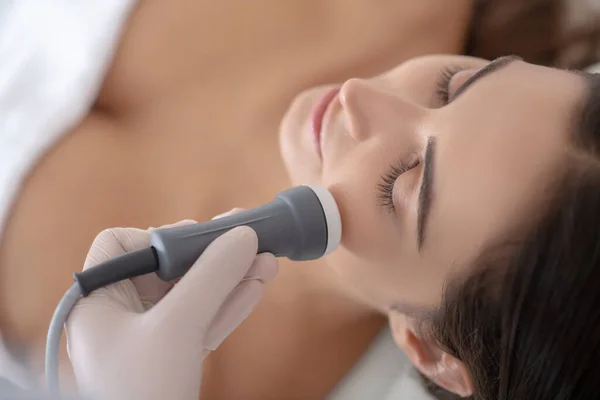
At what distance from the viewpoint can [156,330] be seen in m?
0.59

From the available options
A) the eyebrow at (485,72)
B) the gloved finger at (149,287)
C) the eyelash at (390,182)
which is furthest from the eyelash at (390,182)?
the gloved finger at (149,287)

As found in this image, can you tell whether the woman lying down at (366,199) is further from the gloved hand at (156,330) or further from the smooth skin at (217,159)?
the gloved hand at (156,330)

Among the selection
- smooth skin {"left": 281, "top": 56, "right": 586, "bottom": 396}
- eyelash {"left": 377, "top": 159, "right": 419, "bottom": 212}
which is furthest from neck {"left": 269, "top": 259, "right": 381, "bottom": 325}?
eyelash {"left": 377, "top": 159, "right": 419, "bottom": 212}

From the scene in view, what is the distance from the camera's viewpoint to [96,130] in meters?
0.99

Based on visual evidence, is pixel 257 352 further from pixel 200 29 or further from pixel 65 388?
pixel 200 29

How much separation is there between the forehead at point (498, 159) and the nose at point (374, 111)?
0.05m

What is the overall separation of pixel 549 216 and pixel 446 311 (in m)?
0.17

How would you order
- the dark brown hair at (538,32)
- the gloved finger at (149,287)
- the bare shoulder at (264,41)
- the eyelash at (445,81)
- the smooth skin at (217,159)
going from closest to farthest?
1. the gloved finger at (149,287)
2. the eyelash at (445,81)
3. the smooth skin at (217,159)
4. the bare shoulder at (264,41)
5. the dark brown hair at (538,32)

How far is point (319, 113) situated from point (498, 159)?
346 millimetres

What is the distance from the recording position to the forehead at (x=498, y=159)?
24.3 inches

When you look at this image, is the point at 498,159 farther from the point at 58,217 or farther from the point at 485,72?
the point at 58,217

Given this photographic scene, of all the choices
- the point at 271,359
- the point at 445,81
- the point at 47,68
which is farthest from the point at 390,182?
the point at 47,68

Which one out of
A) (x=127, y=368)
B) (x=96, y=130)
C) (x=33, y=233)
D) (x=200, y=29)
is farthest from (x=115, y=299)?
(x=200, y=29)

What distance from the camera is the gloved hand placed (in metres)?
0.58
